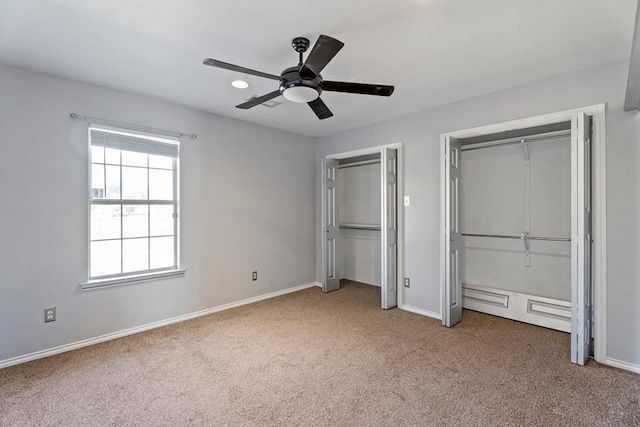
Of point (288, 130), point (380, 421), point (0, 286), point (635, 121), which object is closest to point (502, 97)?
point (635, 121)

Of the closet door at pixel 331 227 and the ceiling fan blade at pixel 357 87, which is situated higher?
the ceiling fan blade at pixel 357 87

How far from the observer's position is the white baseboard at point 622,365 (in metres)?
2.44

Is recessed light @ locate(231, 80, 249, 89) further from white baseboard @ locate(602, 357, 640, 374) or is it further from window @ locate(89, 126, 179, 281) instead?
white baseboard @ locate(602, 357, 640, 374)

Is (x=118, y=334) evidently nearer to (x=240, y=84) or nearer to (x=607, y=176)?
(x=240, y=84)

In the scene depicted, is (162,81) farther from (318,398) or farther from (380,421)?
(380,421)

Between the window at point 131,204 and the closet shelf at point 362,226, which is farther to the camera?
the closet shelf at point 362,226

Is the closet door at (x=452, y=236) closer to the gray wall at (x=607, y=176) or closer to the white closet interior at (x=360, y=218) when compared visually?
the gray wall at (x=607, y=176)

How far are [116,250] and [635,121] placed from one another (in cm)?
476

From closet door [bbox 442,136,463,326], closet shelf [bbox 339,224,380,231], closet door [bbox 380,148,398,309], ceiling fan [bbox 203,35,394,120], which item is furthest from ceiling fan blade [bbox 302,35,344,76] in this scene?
closet shelf [bbox 339,224,380,231]

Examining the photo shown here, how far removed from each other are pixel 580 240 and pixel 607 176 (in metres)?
0.57

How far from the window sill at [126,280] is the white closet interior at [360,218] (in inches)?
109

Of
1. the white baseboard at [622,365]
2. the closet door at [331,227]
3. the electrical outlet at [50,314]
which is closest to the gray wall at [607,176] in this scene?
the white baseboard at [622,365]

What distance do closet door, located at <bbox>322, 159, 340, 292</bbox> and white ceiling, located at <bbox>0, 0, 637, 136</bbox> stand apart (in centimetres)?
198

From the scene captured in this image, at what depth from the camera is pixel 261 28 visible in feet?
6.79
